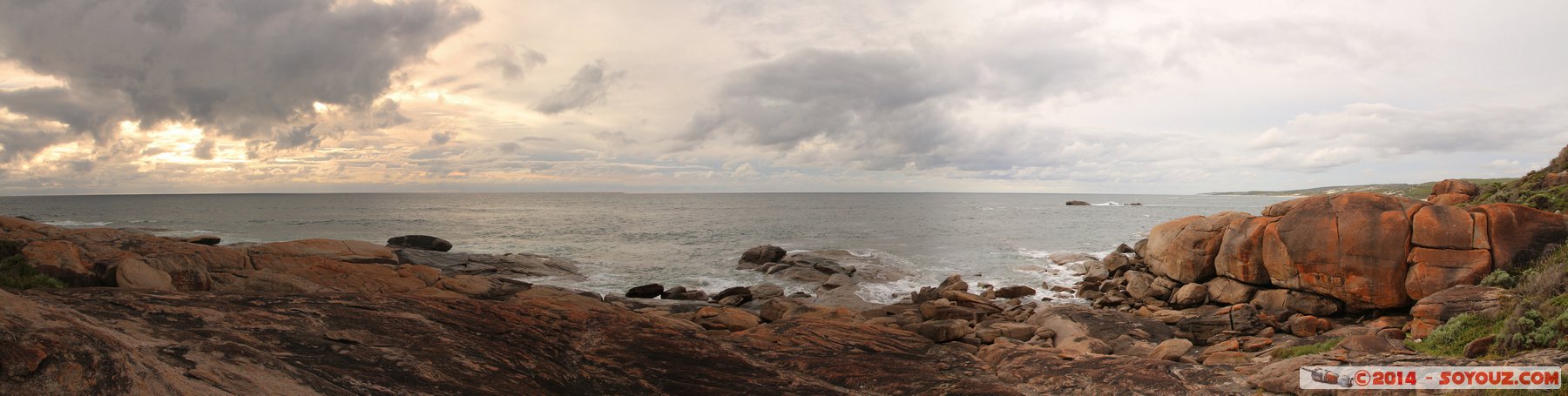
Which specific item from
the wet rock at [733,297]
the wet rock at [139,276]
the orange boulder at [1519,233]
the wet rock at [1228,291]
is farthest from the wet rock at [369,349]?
the orange boulder at [1519,233]

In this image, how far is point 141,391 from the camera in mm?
6129

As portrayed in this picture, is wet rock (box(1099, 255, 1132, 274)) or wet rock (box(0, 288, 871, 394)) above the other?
wet rock (box(0, 288, 871, 394))

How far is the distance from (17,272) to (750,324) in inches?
668

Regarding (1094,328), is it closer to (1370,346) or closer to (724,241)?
(1370,346)

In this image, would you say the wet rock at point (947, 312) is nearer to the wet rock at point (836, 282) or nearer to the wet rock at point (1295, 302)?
the wet rock at point (836, 282)

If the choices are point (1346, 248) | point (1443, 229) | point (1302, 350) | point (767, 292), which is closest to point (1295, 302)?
point (1346, 248)

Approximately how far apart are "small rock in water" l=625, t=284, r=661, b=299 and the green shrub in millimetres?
25554

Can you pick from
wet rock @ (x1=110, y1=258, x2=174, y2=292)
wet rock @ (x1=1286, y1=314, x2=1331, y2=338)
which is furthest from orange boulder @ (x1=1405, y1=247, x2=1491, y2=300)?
wet rock @ (x1=110, y1=258, x2=174, y2=292)

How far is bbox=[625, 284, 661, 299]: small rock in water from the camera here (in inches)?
1134

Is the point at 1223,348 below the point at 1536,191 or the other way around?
below

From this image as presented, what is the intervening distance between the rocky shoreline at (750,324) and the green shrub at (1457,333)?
842 mm

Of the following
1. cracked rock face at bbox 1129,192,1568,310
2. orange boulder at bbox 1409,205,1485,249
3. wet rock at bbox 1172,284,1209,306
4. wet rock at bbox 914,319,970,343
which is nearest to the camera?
cracked rock face at bbox 1129,192,1568,310

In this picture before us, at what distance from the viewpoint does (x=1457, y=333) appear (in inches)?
509

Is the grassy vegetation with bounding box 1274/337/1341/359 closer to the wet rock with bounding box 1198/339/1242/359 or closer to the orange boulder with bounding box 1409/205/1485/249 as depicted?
the wet rock with bounding box 1198/339/1242/359
